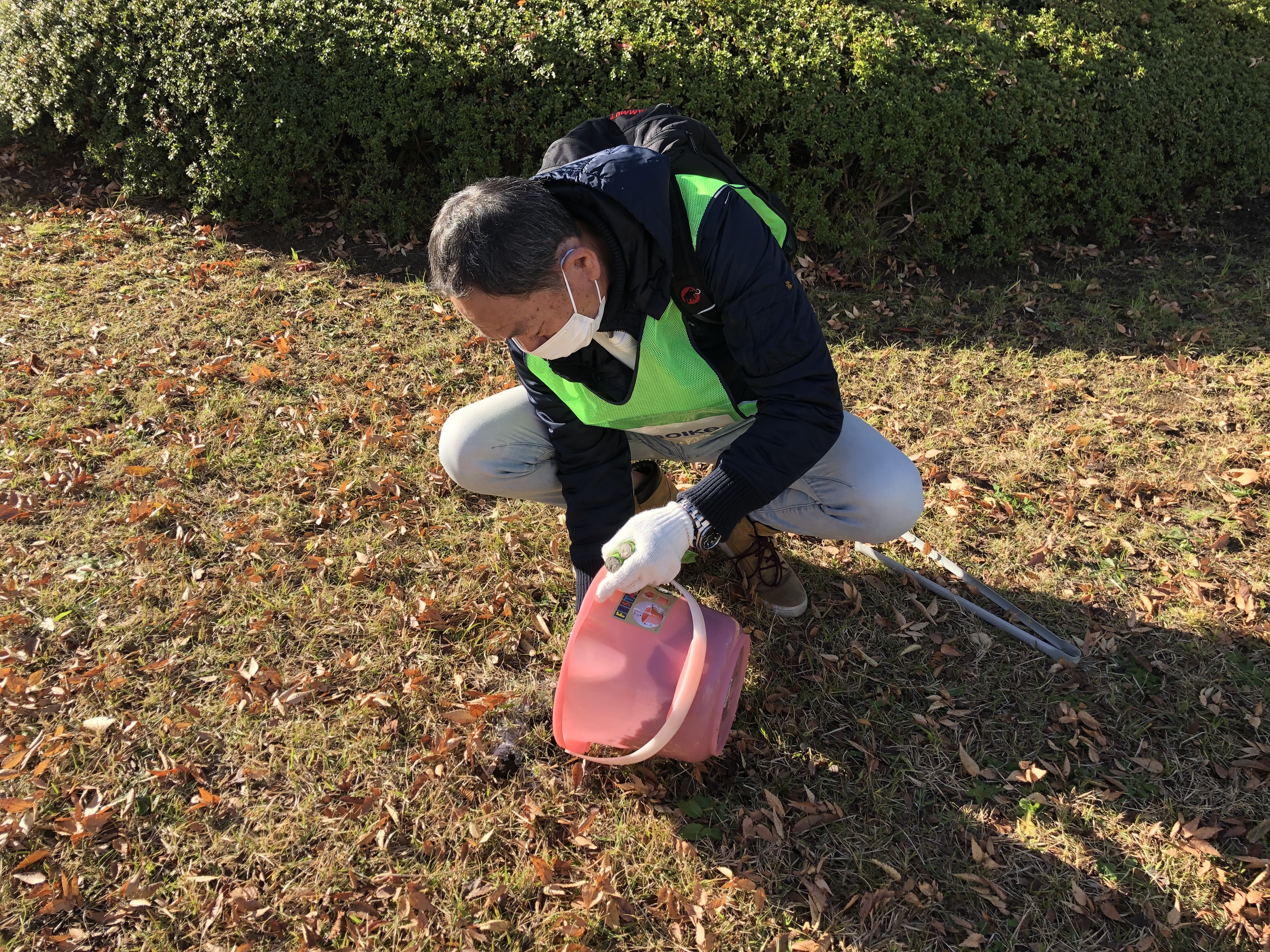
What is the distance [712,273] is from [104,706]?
2.43 metres

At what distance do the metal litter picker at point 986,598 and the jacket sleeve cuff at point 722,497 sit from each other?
775 mm

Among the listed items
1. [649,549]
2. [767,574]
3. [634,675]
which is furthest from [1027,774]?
[649,549]

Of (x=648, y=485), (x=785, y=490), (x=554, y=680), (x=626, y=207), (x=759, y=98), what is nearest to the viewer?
(x=626, y=207)

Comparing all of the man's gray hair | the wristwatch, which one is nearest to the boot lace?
the wristwatch

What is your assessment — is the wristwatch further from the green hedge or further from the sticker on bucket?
the green hedge

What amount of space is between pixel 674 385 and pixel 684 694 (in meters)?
0.86

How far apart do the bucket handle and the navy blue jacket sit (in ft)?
0.87

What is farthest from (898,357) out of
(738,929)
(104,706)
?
(104,706)

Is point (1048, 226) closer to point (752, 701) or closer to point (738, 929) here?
point (752, 701)

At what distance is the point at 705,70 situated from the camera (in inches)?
176

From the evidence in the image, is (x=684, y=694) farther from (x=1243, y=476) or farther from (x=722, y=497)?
(x=1243, y=476)

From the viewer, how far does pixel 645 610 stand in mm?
2158

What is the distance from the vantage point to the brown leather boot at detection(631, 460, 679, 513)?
3.02m

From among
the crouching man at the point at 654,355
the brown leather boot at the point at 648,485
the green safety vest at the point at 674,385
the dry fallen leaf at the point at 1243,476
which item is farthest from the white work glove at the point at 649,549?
the dry fallen leaf at the point at 1243,476
